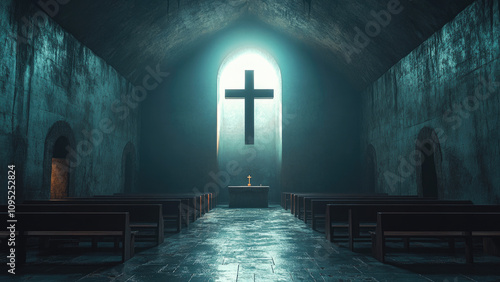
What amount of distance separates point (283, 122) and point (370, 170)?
3.98m

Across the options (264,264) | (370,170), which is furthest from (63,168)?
(370,170)

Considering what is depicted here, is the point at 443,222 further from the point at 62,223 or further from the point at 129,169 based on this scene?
the point at 129,169

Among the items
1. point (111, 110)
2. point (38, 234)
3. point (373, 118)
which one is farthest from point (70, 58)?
point (373, 118)

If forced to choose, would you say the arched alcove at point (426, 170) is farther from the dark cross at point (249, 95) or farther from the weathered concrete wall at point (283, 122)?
the dark cross at point (249, 95)

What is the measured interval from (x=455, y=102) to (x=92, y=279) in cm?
796

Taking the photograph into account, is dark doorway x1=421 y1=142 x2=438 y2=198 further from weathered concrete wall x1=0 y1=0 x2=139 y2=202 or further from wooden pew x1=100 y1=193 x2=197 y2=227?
weathered concrete wall x1=0 y1=0 x2=139 y2=202

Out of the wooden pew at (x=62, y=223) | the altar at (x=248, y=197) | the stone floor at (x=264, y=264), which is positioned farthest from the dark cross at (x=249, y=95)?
the wooden pew at (x=62, y=223)

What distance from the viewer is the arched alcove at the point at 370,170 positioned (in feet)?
44.5

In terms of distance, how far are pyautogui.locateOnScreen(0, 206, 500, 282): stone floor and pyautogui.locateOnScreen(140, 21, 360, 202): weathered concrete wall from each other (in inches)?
368

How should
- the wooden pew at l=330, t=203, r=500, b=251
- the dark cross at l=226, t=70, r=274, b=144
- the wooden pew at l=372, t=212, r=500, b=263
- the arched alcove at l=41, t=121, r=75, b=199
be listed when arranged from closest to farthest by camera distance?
1. the wooden pew at l=372, t=212, r=500, b=263
2. the wooden pew at l=330, t=203, r=500, b=251
3. the arched alcove at l=41, t=121, r=75, b=199
4. the dark cross at l=226, t=70, r=274, b=144

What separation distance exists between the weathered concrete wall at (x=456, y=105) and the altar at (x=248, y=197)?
4468mm

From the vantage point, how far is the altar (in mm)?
13562

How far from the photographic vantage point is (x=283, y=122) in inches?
604

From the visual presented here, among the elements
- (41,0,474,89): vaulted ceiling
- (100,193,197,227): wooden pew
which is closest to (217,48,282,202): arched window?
(41,0,474,89): vaulted ceiling
